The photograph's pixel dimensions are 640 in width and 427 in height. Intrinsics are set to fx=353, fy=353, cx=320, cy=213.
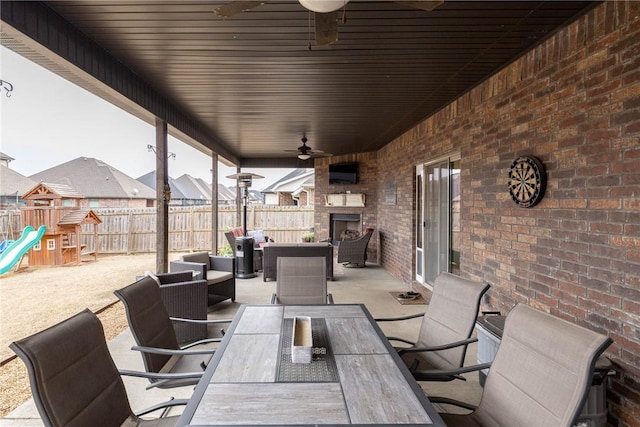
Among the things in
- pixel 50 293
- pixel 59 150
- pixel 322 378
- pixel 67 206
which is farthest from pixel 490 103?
pixel 59 150

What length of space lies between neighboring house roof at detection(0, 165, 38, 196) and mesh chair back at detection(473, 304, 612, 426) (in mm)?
11446

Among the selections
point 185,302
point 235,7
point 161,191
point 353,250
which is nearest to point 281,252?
point 353,250

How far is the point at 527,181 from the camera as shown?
9.33 ft

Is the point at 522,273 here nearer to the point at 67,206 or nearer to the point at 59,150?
the point at 67,206

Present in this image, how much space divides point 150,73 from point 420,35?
2.54m

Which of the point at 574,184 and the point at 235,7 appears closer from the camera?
the point at 235,7

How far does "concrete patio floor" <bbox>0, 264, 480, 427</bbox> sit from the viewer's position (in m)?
2.53

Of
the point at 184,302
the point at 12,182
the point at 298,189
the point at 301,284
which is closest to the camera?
the point at 301,284

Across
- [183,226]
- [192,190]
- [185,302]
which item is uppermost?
[192,190]

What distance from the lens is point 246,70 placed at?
3375mm

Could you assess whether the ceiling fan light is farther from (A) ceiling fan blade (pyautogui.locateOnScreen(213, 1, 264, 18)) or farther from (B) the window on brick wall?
(B) the window on brick wall

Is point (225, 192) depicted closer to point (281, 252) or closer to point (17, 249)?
point (17, 249)

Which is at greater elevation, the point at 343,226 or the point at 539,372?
the point at 343,226

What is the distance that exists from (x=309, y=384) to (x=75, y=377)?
91 centimetres
